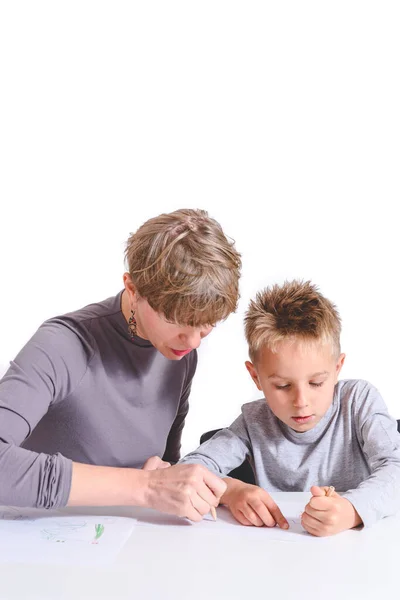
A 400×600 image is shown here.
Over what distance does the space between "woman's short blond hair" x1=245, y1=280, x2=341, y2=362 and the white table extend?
43 centimetres

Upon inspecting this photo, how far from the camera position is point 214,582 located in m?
1.18

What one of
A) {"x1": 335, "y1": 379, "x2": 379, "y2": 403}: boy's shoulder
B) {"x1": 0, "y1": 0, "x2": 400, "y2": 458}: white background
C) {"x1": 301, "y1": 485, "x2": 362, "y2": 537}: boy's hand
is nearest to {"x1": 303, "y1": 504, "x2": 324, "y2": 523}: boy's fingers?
{"x1": 301, "y1": 485, "x2": 362, "y2": 537}: boy's hand

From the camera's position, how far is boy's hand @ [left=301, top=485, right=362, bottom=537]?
137 cm

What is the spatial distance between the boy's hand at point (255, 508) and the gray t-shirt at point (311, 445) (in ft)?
0.60

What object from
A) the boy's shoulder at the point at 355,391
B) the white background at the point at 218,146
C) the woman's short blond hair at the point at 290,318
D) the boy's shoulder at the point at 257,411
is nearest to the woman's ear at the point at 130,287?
the woman's short blond hair at the point at 290,318

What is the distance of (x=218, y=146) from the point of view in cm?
308

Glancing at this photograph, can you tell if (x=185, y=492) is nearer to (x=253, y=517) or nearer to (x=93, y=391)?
(x=253, y=517)

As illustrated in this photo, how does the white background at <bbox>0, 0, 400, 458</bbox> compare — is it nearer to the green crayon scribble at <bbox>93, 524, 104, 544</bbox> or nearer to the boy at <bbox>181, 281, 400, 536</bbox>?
the boy at <bbox>181, 281, 400, 536</bbox>

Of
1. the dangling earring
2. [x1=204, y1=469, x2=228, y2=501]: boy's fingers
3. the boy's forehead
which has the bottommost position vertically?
[x1=204, y1=469, x2=228, y2=501]: boy's fingers

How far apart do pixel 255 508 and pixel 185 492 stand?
6.3 inches

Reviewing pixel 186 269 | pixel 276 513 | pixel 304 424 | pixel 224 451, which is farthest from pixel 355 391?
pixel 186 269

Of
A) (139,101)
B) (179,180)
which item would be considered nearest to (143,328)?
(179,180)

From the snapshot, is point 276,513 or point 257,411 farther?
point 257,411

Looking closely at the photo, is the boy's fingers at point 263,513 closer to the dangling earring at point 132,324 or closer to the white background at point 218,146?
the dangling earring at point 132,324
